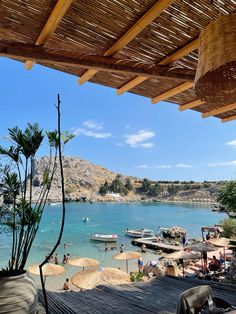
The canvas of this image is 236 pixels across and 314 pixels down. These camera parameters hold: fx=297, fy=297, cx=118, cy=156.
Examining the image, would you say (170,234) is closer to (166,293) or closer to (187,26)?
(166,293)

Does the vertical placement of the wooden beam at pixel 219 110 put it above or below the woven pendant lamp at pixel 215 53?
above

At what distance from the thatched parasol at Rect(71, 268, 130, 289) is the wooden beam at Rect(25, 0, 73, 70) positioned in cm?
1019

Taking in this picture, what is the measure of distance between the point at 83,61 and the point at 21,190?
4.19ft

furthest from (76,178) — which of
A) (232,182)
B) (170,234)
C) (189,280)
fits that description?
(189,280)

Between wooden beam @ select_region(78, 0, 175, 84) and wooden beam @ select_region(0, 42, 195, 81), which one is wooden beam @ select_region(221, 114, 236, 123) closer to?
wooden beam @ select_region(0, 42, 195, 81)

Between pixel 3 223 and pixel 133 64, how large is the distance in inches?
67.6

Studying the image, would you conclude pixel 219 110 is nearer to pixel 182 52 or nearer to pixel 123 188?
pixel 182 52

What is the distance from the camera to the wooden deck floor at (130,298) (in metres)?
3.28

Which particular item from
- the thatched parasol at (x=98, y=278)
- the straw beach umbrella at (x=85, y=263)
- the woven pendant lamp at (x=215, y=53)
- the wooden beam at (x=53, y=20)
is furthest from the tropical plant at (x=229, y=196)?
the wooden beam at (x=53, y=20)

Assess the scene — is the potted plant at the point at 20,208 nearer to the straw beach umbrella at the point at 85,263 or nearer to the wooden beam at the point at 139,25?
the wooden beam at the point at 139,25

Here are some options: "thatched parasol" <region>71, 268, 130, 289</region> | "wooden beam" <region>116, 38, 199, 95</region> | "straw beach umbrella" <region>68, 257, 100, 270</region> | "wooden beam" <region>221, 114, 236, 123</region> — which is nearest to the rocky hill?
"straw beach umbrella" <region>68, 257, 100, 270</region>

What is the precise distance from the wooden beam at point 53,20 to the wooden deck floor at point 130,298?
2611mm

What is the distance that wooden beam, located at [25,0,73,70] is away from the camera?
158 cm

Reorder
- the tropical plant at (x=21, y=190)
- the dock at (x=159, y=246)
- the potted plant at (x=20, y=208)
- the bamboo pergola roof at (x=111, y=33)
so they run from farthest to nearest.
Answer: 1. the dock at (x=159, y=246)
2. the tropical plant at (x=21, y=190)
3. the potted plant at (x=20, y=208)
4. the bamboo pergola roof at (x=111, y=33)
